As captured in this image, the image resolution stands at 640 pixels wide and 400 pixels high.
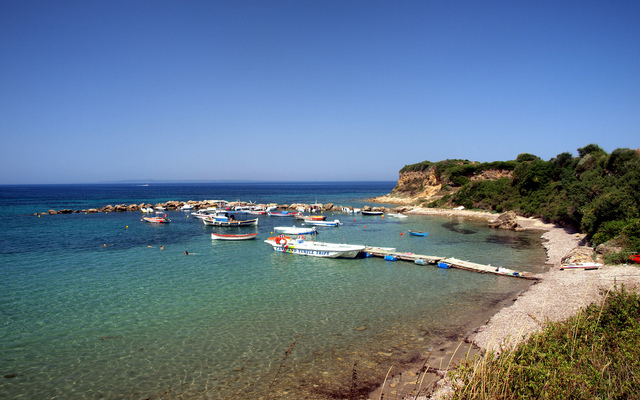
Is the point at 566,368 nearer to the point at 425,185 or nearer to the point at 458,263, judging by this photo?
the point at 458,263

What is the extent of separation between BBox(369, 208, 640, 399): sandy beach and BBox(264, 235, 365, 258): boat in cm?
1381

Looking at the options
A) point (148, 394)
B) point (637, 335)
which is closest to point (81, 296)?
point (148, 394)

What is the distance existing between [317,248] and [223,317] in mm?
15059

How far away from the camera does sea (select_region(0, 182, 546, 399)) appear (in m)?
11.4

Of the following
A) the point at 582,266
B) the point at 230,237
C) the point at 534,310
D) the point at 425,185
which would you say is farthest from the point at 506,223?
the point at 425,185

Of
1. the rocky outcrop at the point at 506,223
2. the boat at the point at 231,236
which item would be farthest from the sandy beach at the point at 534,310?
the boat at the point at 231,236

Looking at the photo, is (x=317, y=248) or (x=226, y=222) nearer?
(x=317, y=248)

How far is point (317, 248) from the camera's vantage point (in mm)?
30953

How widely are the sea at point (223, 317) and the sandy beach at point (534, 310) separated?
73 centimetres

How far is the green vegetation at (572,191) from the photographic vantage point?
26.0m

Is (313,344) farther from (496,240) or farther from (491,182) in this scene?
(491,182)

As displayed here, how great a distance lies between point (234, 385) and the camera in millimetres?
11062

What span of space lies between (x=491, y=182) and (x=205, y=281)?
215 ft

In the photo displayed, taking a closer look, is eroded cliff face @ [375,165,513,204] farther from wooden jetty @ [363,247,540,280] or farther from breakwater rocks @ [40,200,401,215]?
wooden jetty @ [363,247,540,280]
